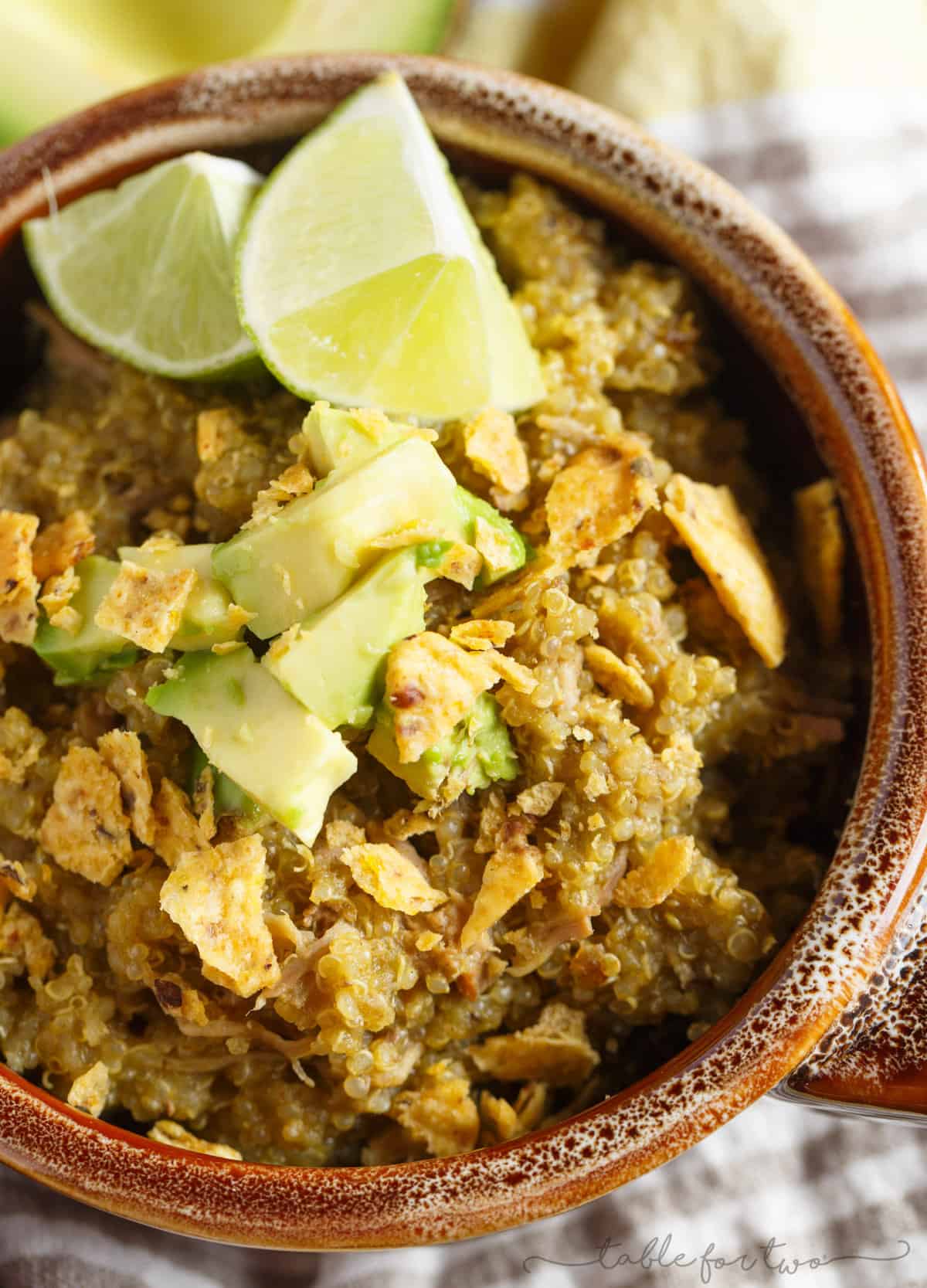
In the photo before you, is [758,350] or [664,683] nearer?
[664,683]

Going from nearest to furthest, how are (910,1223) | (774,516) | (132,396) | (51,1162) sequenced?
(51,1162)
(132,396)
(774,516)
(910,1223)

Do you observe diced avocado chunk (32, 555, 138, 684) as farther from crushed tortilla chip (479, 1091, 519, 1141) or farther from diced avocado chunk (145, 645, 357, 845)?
crushed tortilla chip (479, 1091, 519, 1141)

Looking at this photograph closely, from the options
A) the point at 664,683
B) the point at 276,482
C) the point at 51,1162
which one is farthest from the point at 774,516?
the point at 51,1162

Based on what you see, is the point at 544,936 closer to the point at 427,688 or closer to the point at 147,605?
the point at 427,688

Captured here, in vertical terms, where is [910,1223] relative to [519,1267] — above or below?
below

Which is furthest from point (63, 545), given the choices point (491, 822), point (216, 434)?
point (491, 822)

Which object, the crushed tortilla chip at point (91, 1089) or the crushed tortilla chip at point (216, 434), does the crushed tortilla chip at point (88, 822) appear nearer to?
the crushed tortilla chip at point (91, 1089)

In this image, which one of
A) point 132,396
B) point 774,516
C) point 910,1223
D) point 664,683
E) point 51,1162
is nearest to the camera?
point 51,1162

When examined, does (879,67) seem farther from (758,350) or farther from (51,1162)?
(51,1162)
